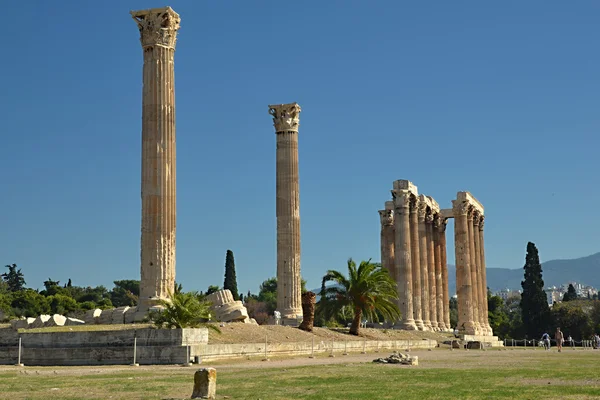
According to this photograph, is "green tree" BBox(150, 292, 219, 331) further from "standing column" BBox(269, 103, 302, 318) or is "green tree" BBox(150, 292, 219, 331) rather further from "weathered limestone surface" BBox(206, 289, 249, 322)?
"standing column" BBox(269, 103, 302, 318)

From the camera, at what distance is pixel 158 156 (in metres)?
33.6

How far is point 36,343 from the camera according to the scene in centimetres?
2834

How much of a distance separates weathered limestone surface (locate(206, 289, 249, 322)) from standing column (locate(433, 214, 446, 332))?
117ft

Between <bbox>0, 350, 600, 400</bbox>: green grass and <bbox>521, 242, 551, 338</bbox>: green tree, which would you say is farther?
<bbox>521, 242, 551, 338</bbox>: green tree

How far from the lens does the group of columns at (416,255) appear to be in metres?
63.1

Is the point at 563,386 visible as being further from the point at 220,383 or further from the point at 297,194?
the point at 297,194

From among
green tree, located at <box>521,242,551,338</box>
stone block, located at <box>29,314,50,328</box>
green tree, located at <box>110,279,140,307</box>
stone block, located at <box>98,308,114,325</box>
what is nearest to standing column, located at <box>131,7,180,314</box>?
stone block, located at <box>98,308,114,325</box>

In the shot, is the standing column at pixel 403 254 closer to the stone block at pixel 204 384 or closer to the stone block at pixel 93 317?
the stone block at pixel 93 317

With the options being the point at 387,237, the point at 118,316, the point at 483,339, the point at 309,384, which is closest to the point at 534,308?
the point at 483,339

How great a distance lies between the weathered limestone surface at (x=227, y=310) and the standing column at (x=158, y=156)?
17.0ft

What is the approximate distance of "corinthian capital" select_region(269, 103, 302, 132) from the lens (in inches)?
1948

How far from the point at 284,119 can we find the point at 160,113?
1637cm

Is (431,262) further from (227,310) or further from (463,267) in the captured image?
(227,310)

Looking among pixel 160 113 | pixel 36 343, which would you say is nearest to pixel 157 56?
pixel 160 113
